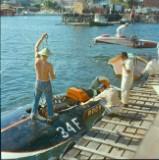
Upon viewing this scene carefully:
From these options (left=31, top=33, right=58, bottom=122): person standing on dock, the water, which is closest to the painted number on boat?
(left=31, top=33, right=58, bottom=122): person standing on dock

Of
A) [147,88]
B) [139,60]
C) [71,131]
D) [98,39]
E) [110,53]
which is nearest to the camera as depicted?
[71,131]

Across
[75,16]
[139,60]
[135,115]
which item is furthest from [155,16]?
[135,115]

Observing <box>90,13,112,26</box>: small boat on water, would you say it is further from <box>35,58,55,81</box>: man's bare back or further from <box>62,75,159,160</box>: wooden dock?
<box>35,58,55,81</box>: man's bare back

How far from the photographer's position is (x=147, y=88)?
49.9ft

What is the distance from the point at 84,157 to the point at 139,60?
13.3m

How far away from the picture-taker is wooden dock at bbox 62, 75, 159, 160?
29.9 feet

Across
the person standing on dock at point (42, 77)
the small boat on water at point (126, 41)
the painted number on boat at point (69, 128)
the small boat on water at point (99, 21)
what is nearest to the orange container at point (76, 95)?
the painted number on boat at point (69, 128)

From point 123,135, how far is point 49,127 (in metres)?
2.15

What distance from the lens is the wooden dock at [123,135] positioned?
29.9ft

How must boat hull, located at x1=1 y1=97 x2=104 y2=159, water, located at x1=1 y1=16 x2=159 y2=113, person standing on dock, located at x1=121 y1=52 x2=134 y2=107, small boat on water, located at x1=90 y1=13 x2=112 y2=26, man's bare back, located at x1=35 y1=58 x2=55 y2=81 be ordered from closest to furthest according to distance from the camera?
boat hull, located at x1=1 y1=97 x2=104 y2=159 → man's bare back, located at x1=35 y1=58 x2=55 y2=81 → person standing on dock, located at x1=121 y1=52 x2=134 y2=107 → water, located at x1=1 y1=16 x2=159 y2=113 → small boat on water, located at x1=90 y1=13 x2=112 y2=26

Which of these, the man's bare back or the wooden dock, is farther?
the man's bare back

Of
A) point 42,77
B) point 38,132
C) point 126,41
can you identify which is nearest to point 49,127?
point 38,132

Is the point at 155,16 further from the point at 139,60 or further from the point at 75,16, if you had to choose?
the point at 139,60

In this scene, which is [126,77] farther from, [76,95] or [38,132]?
[38,132]
